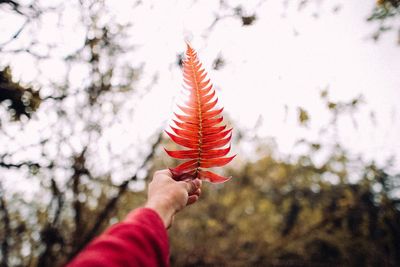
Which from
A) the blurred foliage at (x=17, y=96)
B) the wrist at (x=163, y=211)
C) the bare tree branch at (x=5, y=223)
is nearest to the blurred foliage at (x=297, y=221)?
the bare tree branch at (x=5, y=223)

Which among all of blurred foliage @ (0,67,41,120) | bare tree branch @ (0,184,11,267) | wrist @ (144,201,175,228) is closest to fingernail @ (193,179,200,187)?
wrist @ (144,201,175,228)

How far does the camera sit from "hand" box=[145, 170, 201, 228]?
1150mm

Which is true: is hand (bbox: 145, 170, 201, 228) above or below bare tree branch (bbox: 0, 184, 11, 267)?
above

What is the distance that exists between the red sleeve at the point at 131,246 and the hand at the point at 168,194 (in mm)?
151

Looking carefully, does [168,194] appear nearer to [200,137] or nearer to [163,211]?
[163,211]

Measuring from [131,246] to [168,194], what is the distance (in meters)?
0.43

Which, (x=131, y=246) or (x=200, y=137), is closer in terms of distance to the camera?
(x=131, y=246)

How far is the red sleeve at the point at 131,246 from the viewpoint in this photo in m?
0.74

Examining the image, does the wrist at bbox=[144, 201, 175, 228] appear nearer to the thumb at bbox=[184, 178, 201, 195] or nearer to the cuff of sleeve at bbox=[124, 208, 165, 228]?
the cuff of sleeve at bbox=[124, 208, 165, 228]

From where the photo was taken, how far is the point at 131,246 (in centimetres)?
81

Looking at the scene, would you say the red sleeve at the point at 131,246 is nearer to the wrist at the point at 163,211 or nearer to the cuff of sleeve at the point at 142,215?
the cuff of sleeve at the point at 142,215

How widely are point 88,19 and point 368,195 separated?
24.5 feet

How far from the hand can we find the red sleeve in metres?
0.15

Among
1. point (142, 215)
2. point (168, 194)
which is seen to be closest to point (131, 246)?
point (142, 215)
